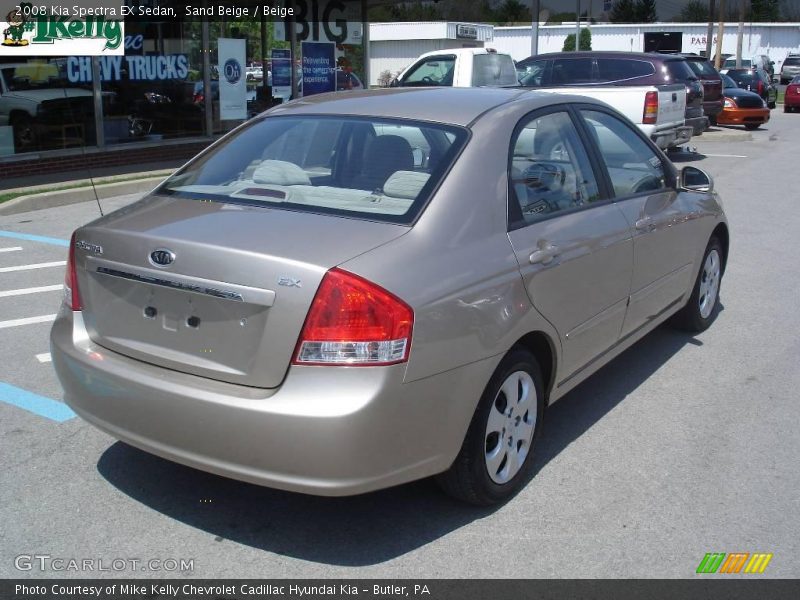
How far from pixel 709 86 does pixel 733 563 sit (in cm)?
2045

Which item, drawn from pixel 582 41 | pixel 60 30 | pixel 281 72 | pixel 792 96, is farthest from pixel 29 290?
pixel 582 41

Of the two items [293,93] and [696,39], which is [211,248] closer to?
[293,93]

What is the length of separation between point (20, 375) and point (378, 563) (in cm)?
294

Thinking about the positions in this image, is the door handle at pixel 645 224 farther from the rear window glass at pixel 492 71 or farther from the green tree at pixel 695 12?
the green tree at pixel 695 12

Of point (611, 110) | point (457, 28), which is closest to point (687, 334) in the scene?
point (611, 110)

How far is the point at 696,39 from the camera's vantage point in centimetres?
6750

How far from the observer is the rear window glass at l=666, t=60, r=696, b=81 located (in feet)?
54.9

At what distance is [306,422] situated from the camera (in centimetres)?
309

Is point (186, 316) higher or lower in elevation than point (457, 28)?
lower

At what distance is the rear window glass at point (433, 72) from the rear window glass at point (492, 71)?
449 millimetres

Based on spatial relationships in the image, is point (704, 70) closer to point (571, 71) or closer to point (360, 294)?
point (571, 71)

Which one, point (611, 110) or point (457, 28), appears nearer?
point (611, 110)
